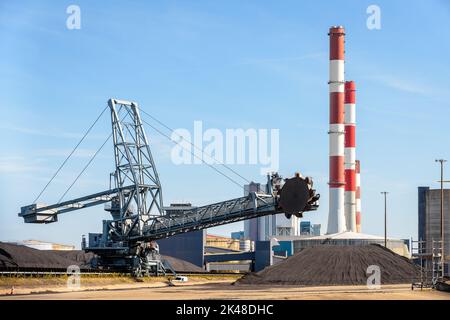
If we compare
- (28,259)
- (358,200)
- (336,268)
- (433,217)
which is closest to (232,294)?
(336,268)

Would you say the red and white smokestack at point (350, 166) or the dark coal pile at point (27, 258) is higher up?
the red and white smokestack at point (350, 166)

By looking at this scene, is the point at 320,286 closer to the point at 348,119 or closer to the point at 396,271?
the point at 396,271

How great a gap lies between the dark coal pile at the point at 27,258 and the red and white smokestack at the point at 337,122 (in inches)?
1629

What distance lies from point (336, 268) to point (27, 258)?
3641 centimetres

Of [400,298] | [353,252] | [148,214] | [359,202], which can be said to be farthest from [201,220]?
[359,202]

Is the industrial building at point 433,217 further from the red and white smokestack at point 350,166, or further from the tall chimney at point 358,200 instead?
the red and white smokestack at point 350,166

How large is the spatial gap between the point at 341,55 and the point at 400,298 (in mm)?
74889

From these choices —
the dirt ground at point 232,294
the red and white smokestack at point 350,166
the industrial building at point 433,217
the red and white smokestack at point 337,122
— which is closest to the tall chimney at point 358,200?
the industrial building at point 433,217

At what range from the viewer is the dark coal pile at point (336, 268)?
87.1 meters

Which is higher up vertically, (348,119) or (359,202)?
(348,119)

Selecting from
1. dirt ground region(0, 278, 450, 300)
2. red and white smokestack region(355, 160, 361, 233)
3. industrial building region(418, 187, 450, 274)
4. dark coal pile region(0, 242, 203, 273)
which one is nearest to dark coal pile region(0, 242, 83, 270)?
dark coal pile region(0, 242, 203, 273)

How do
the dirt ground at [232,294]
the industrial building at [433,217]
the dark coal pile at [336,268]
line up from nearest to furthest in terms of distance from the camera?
1. the dirt ground at [232,294]
2. the dark coal pile at [336,268]
3. the industrial building at [433,217]
